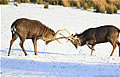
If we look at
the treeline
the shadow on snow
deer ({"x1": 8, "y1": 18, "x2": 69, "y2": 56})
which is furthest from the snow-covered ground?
the treeline

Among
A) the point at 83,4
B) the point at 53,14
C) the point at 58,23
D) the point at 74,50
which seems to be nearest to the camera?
the point at 74,50

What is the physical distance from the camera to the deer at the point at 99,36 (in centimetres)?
1204

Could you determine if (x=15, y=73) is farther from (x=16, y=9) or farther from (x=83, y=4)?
(x=83, y=4)

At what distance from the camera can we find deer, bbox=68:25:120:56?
1204 cm

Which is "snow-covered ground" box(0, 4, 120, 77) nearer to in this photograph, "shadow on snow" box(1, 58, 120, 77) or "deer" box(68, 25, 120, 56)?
"shadow on snow" box(1, 58, 120, 77)

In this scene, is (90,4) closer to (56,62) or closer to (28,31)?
(28,31)

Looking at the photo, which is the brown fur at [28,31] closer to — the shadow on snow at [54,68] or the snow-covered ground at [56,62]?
the snow-covered ground at [56,62]

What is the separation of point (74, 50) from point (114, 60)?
3.86 m

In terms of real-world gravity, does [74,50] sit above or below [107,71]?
below

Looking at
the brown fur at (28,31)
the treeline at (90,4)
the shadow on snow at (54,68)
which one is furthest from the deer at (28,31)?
the treeline at (90,4)

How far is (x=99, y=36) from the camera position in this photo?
12297 millimetres

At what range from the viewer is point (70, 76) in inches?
290

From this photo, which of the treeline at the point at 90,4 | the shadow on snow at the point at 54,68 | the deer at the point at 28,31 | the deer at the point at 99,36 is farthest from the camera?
the treeline at the point at 90,4

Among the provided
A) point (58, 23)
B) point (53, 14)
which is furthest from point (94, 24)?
point (53, 14)
